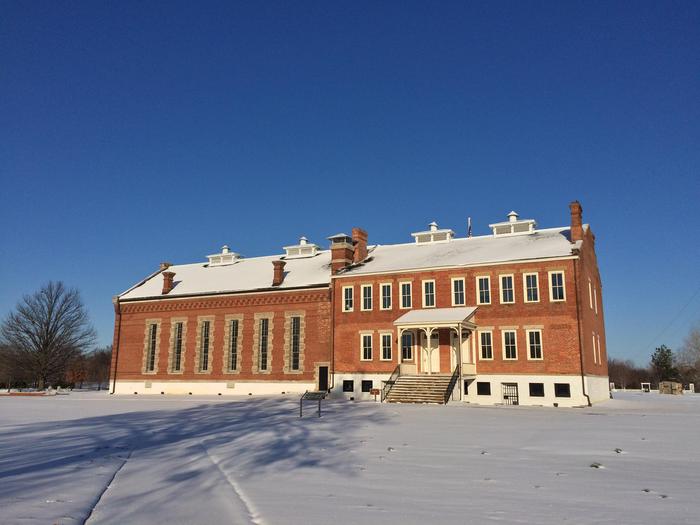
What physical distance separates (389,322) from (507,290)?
8.61m

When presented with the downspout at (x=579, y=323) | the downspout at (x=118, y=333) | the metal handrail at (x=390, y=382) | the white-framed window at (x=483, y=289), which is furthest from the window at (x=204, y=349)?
the downspout at (x=579, y=323)

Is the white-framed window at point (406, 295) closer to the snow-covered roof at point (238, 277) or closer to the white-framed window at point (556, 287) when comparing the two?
the snow-covered roof at point (238, 277)

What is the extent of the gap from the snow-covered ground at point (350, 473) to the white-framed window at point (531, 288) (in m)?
15.3

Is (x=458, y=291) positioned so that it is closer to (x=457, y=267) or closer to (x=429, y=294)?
(x=457, y=267)

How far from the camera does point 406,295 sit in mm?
39562

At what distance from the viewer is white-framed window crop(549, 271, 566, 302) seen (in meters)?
34.4

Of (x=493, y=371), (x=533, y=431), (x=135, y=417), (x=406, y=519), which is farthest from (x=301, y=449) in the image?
(x=493, y=371)

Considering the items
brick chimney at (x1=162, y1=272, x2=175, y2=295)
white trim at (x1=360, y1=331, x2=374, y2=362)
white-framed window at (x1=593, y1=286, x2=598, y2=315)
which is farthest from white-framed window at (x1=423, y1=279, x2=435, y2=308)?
brick chimney at (x1=162, y1=272, x2=175, y2=295)

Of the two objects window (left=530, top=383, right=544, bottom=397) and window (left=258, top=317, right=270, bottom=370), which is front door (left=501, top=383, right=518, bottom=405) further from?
window (left=258, top=317, right=270, bottom=370)

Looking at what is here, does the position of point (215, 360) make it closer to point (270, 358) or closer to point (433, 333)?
point (270, 358)

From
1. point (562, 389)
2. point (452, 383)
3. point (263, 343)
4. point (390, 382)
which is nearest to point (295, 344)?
point (263, 343)

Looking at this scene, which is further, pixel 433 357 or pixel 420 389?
pixel 433 357

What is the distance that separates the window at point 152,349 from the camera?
4984cm

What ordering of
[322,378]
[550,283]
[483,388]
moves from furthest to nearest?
[322,378] → [483,388] → [550,283]
